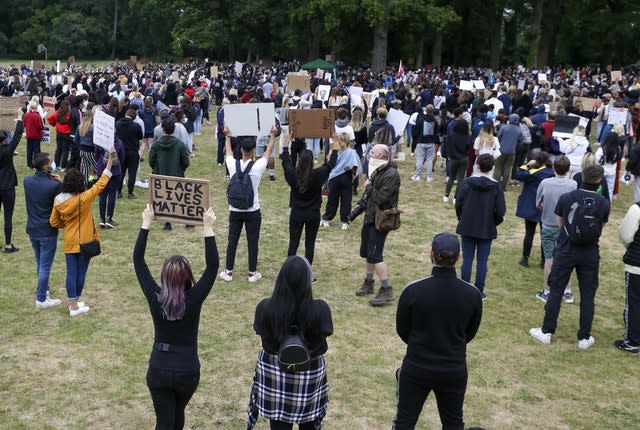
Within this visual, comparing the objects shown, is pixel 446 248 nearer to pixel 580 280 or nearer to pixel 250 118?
pixel 580 280

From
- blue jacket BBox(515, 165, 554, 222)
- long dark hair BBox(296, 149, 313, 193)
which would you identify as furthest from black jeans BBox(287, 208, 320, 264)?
blue jacket BBox(515, 165, 554, 222)

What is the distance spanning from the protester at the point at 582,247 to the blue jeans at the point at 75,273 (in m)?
5.05

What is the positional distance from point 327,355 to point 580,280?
2.74 metres

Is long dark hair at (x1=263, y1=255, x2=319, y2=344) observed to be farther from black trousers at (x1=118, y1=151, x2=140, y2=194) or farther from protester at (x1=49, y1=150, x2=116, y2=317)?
black trousers at (x1=118, y1=151, x2=140, y2=194)

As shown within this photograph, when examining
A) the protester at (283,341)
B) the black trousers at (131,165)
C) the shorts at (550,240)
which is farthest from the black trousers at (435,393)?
the black trousers at (131,165)

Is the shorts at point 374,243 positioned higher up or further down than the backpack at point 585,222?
further down

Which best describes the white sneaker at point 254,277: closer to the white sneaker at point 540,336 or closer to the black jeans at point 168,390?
the white sneaker at point 540,336

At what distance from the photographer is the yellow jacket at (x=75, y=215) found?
24.0 feet

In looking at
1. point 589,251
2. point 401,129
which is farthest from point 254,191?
point 401,129

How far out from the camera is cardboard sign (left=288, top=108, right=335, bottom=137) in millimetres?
9117

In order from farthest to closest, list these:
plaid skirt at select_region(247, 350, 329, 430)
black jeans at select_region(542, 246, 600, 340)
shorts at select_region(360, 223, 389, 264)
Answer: shorts at select_region(360, 223, 389, 264), black jeans at select_region(542, 246, 600, 340), plaid skirt at select_region(247, 350, 329, 430)

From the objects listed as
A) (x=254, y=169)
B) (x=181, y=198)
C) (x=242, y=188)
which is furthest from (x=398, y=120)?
(x=181, y=198)

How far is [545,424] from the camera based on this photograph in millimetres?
5875

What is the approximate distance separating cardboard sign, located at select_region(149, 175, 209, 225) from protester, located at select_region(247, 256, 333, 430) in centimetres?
194
